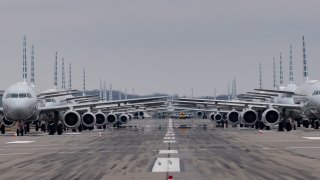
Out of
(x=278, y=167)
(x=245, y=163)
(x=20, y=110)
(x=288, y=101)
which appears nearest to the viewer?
(x=278, y=167)

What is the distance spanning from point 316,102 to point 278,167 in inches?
1660

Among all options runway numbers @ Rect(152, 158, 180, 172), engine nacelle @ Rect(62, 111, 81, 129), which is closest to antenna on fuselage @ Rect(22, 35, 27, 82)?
engine nacelle @ Rect(62, 111, 81, 129)

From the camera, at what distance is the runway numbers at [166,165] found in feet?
65.2

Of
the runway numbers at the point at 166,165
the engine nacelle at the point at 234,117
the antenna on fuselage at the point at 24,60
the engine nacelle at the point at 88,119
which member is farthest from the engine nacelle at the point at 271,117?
the runway numbers at the point at 166,165

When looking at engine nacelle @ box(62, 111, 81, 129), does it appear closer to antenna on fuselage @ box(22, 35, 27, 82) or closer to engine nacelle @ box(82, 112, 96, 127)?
engine nacelle @ box(82, 112, 96, 127)

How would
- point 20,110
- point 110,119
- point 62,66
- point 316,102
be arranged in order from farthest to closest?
point 62,66
point 110,119
point 316,102
point 20,110

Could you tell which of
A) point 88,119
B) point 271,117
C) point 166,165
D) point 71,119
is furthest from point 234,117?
point 166,165

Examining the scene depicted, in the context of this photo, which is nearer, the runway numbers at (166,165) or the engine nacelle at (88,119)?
the runway numbers at (166,165)

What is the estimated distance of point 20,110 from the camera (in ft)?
176

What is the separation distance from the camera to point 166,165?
21.4 meters

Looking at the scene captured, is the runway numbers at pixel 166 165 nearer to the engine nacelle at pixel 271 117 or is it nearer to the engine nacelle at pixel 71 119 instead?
the engine nacelle at pixel 71 119

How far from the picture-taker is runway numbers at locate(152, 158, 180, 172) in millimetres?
19859

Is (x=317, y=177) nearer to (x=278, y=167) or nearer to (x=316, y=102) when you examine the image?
(x=278, y=167)

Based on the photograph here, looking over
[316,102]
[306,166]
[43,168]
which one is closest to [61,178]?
[43,168]
